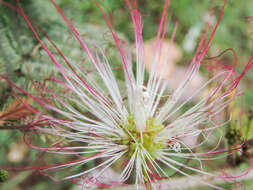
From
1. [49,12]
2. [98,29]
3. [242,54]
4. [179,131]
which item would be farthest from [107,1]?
[242,54]

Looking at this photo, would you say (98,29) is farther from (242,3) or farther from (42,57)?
(242,3)

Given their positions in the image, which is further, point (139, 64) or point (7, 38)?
point (7, 38)

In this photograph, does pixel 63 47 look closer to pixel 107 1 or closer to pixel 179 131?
pixel 107 1

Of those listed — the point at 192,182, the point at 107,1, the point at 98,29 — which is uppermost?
the point at 107,1

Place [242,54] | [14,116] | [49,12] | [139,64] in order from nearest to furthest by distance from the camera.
→ [14,116], [139,64], [49,12], [242,54]

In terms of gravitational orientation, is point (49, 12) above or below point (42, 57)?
above

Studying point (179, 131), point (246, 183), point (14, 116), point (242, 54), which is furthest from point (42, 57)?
point (242, 54)

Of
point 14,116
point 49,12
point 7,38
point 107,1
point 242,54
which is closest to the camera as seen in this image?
point 14,116
